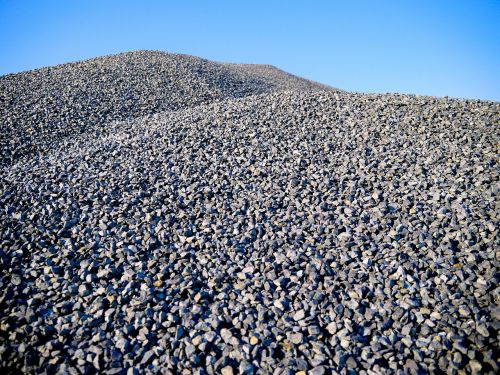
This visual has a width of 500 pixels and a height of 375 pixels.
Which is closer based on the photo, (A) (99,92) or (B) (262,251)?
(B) (262,251)

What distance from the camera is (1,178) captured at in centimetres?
953

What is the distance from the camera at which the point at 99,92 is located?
55.2 ft

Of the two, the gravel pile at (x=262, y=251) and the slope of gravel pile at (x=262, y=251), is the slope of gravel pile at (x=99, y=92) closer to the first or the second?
the gravel pile at (x=262, y=251)

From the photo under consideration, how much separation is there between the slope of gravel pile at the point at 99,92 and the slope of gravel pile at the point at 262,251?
4.11 metres

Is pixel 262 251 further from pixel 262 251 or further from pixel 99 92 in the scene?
pixel 99 92

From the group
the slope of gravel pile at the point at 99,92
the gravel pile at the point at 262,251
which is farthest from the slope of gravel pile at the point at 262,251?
the slope of gravel pile at the point at 99,92

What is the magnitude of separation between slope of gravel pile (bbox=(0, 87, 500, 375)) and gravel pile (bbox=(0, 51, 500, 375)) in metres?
0.03

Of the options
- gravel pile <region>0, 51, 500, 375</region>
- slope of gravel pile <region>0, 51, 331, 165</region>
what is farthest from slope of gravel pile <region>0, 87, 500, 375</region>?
slope of gravel pile <region>0, 51, 331, 165</region>

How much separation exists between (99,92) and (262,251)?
602 inches

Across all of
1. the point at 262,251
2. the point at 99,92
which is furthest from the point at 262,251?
the point at 99,92

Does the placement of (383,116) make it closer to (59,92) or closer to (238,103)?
(238,103)

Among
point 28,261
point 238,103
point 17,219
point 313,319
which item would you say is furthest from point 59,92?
point 313,319

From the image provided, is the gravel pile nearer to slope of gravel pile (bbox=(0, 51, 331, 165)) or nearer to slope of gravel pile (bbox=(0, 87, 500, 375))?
slope of gravel pile (bbox=(0, 87, 500, 375))

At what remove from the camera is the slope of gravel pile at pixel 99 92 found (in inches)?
527
